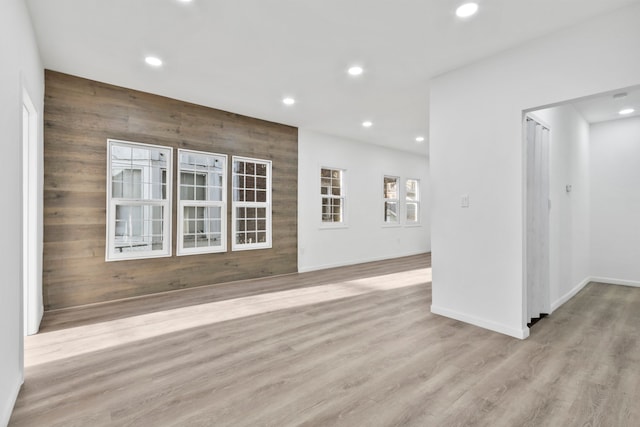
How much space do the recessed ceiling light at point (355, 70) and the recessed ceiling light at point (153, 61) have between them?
6.69 feet

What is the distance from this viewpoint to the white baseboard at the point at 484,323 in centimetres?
285

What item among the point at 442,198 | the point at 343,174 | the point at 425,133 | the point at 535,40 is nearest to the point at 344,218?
the point at 343,174

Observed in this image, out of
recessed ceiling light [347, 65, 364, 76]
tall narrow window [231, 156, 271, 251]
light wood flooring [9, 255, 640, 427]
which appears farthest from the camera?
tall narrow window [231, 156, 271, 251]

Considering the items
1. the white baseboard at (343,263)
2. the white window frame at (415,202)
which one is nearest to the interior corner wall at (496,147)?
the white baseboard at (343,263)

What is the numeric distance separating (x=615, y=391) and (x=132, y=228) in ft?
16.5

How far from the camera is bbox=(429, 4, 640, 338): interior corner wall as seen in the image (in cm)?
243

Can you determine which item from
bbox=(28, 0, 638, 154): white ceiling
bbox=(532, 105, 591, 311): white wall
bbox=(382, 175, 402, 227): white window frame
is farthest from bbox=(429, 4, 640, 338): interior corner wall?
bbox=(382, 175, 402, 227): white window frame

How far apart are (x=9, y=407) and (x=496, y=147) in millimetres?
4036

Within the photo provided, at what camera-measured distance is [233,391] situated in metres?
1.99

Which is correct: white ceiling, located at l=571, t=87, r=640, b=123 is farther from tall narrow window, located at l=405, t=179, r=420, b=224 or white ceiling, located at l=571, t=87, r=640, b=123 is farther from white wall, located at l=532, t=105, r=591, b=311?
tall narrow window, located at l=405, t=179, r=420, b=224

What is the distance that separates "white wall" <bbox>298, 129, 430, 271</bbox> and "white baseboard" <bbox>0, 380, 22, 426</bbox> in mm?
4370

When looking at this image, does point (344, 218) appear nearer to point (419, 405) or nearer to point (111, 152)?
point (111, 152)

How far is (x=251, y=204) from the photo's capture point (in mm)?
5430

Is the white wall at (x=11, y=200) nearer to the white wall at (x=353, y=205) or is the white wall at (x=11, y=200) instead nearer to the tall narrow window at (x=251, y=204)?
the tall narrow window at (x=251, y=204)
